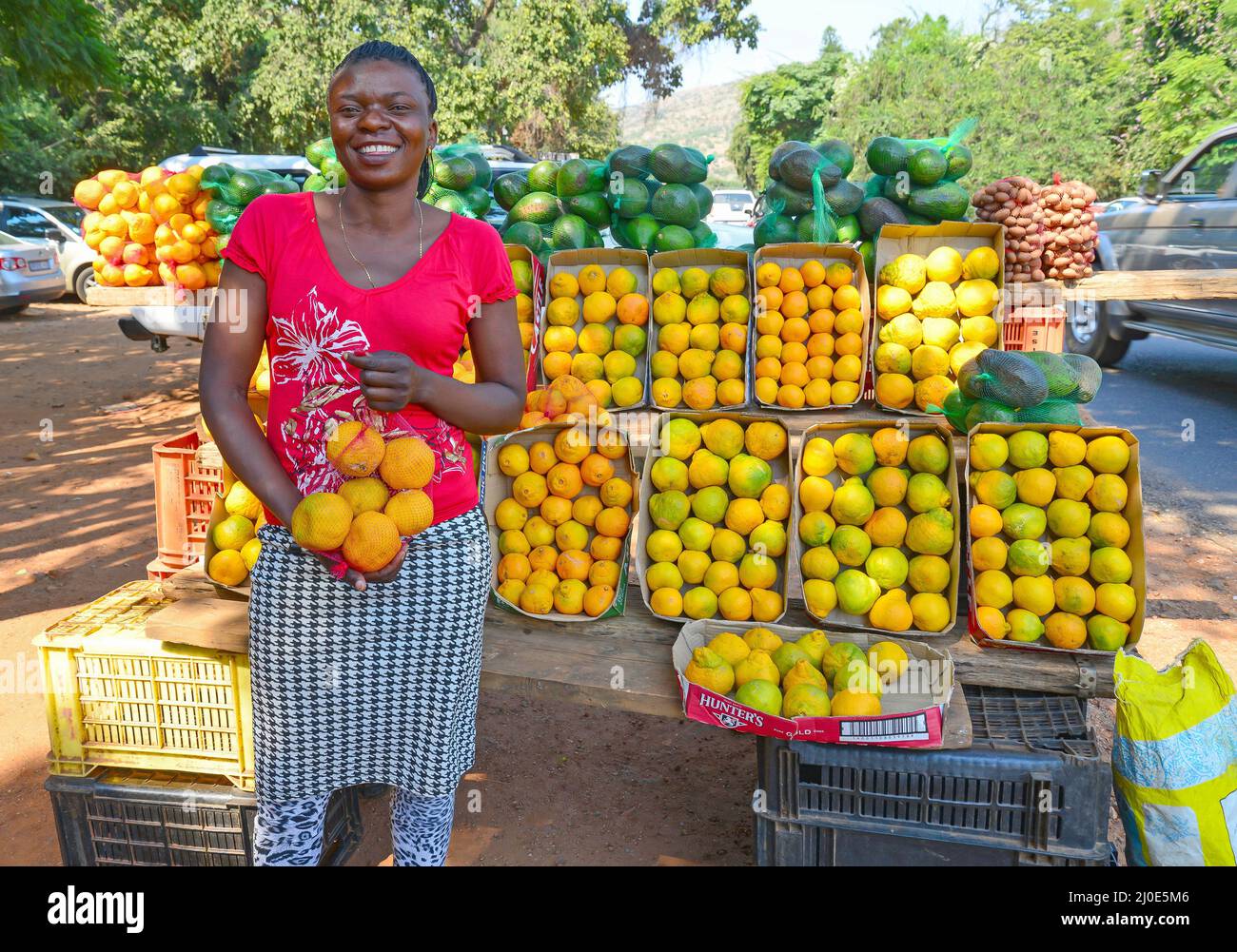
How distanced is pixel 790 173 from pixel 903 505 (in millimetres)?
1849

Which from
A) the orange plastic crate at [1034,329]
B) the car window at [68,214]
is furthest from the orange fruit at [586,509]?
the car window at [68,214]

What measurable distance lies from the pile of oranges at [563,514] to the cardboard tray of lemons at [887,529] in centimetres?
62

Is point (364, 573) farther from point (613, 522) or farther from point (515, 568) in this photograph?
point (613, 522)

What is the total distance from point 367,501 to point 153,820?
154cm

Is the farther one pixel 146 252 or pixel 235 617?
pixel 146 252

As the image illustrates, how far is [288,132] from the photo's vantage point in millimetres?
A: 20344

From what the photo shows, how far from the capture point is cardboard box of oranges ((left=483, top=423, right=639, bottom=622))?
285 cm

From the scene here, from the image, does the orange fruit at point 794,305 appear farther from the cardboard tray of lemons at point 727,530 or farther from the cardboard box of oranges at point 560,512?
the cardboard box of oranges at point 560,512

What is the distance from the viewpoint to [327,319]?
1670mm

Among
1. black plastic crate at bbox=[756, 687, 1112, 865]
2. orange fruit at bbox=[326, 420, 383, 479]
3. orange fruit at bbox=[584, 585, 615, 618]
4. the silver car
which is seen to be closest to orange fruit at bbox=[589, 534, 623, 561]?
orange fruit at bbox=[584, 585, 615, 618]

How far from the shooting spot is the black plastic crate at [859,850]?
213 cm

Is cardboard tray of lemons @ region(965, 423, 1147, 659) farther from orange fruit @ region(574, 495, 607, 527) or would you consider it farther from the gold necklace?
the gold necklace
